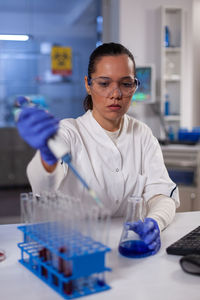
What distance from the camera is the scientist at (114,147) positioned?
1.82 m

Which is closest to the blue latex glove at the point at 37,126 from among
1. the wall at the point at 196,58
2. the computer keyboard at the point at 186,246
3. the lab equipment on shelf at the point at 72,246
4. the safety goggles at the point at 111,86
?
the lab equipment on shelf at the point at 72,246

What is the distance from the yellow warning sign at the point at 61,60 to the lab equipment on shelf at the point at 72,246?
12.4ft

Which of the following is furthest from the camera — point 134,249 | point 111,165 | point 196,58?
point 196,58

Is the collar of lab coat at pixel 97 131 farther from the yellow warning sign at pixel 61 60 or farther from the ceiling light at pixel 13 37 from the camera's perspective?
the yellow warning sign at pixel 61 60

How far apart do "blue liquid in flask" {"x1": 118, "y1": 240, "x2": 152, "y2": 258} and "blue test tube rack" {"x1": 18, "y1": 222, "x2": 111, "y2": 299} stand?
0.25m

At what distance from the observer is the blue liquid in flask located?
4.38 ft

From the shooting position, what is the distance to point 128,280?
115cm

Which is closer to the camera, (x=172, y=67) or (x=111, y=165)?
(x=111, y=165)

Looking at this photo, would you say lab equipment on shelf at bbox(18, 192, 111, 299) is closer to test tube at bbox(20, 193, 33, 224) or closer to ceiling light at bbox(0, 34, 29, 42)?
test tube at bbox(20, 193, 33, 224)

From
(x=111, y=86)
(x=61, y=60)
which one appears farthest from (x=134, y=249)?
(x=61, y=60)

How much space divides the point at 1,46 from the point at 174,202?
322 cm

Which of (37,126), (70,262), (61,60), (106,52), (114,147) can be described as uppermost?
(61,60)

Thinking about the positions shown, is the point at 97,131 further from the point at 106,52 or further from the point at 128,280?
the point at 128,280

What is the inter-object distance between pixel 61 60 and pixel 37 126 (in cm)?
388
